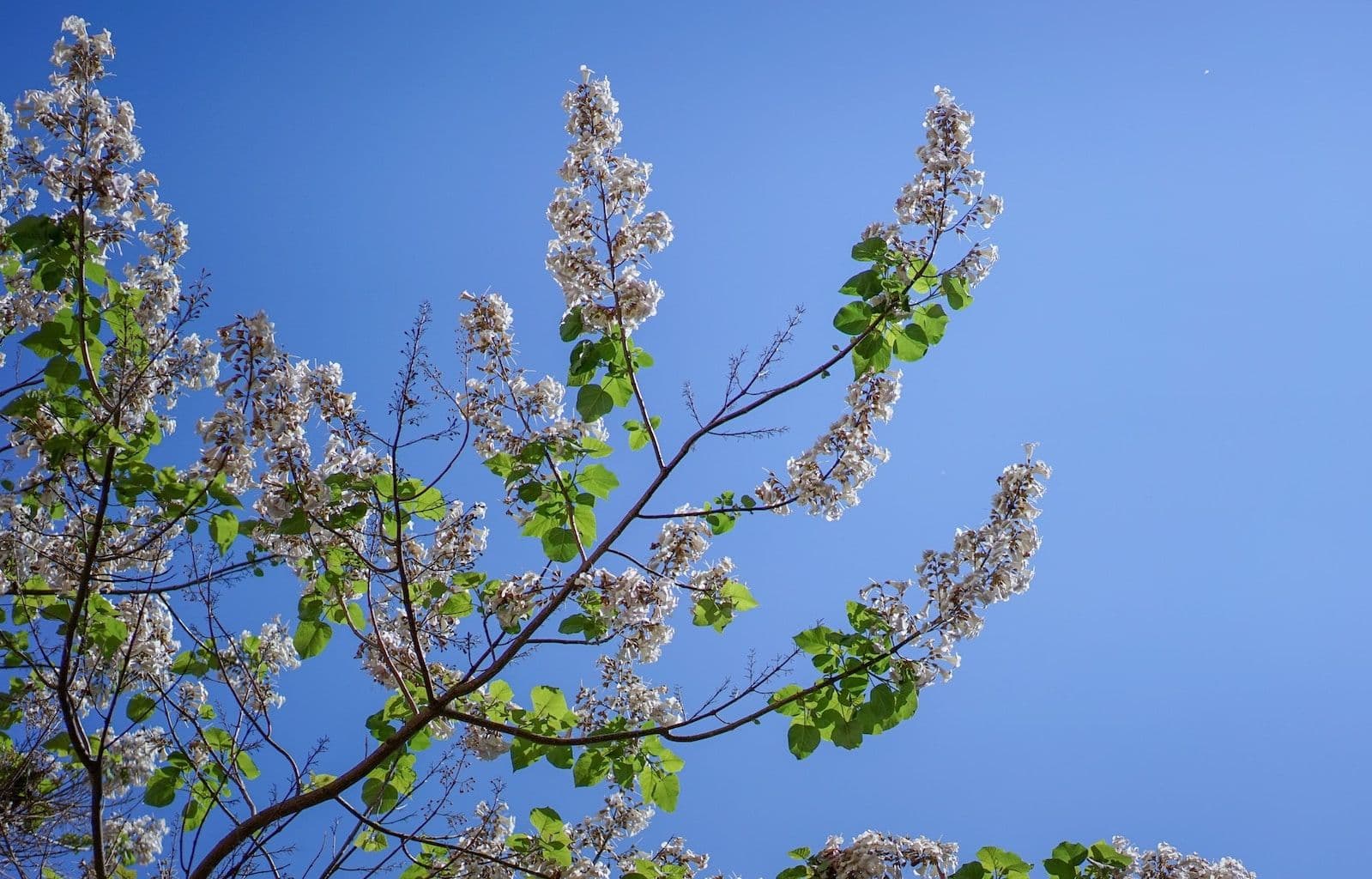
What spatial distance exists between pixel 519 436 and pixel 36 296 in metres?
3.23

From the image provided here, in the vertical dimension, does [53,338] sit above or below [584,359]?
above

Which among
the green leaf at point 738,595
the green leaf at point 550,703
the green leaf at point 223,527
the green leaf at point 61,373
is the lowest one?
the green leaf at point 550,703

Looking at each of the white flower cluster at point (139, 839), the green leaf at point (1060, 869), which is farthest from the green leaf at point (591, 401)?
the white flower cluster at point (139, 839)

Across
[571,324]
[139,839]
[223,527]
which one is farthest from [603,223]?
[139,839]

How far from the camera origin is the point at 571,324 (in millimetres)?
4289

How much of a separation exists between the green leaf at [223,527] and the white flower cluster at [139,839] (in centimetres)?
238

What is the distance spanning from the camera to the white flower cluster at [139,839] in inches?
221

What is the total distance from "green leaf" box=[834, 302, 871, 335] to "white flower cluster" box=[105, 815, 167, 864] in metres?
5.08

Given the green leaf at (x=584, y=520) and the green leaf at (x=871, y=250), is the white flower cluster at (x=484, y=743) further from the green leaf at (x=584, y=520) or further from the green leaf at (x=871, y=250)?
the green leaf at (x=871, y=250)

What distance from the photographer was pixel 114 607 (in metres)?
5.09

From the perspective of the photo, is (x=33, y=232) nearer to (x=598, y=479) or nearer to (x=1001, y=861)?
(x=598, y=479)

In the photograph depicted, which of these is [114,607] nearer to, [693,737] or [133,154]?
[133,154]

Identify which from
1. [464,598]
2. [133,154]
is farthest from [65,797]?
[133,154]

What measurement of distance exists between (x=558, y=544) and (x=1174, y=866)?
3.28 m
